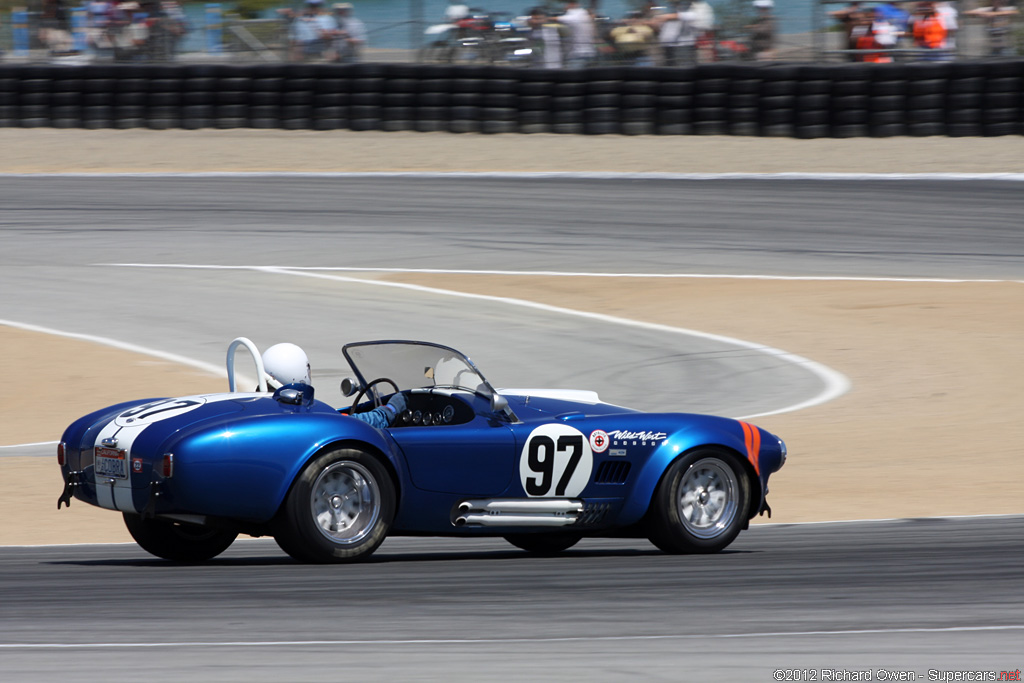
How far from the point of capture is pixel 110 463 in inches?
251

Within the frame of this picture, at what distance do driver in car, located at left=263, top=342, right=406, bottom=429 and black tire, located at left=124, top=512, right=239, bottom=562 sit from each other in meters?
0.73

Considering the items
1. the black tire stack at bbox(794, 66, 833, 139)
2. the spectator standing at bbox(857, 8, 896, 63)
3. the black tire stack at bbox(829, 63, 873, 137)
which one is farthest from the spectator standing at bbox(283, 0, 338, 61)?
the spectator standing at bbox(857, 8, 896, 63)

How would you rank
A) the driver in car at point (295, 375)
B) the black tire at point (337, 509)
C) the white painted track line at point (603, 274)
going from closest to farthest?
the black tire at point (337, 509) → the driver in car at point (295, 375) → the white painted track line at point (603, 274)

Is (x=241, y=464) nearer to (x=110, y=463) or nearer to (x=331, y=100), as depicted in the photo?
(x=110, y=463)

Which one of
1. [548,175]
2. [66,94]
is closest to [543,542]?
[548,175]

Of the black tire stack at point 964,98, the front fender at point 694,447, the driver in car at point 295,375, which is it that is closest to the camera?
the driver in car at point 295,375

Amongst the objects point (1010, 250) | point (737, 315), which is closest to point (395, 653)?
point (737, 315)

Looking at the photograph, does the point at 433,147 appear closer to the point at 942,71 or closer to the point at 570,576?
the point at 942,71

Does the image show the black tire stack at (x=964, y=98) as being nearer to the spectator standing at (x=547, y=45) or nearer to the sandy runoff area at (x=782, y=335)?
the sandy runoff area at (x=782, y=335)

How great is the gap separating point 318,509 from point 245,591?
20.0 inches

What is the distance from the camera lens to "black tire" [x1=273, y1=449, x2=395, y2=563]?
6246 millimetres

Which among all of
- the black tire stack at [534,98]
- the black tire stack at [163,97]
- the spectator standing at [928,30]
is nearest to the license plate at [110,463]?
the black tire stack at [534,98]

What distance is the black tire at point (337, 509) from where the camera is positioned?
6246 mm

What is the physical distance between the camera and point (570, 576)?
641cm
